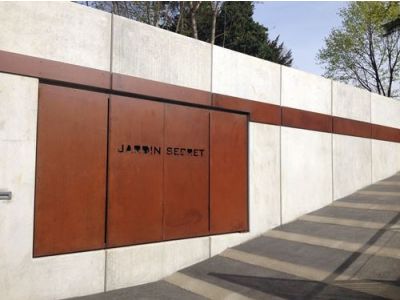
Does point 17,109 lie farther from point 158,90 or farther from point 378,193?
point 378,193

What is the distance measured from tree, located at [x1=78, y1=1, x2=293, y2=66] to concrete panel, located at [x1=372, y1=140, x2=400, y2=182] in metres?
10.6

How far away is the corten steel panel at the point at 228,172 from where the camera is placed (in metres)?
8.64

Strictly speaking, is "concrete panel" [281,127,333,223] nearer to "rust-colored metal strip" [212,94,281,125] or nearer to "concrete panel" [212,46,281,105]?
"rust-colored metal strip" [212,94,281,125]

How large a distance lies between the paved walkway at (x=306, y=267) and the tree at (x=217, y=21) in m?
14.6

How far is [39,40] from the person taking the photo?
6227 millimetres

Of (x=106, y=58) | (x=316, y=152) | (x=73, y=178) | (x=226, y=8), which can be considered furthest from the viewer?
(x=226, y=8)

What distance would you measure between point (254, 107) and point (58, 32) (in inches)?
176

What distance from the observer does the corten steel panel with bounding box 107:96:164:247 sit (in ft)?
23.0

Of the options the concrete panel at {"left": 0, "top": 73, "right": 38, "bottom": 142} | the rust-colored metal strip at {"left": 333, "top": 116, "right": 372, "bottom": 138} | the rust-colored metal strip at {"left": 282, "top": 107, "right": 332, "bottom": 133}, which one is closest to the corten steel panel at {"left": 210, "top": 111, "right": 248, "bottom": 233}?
the rust-colored metal strip at {"left": 282, "top": 107, "right": 332, "bottom": 133}

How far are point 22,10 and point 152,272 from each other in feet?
14.1

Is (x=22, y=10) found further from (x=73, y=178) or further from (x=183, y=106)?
(x=183, y=106)

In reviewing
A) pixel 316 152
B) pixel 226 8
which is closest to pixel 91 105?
pixel 316 152

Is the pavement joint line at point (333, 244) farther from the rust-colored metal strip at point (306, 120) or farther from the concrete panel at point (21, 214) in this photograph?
the concrete panel at point (21, 214)

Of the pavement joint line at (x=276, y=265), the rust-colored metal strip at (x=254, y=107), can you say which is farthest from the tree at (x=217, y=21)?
the pavement joint line at (x=276, y=265)
